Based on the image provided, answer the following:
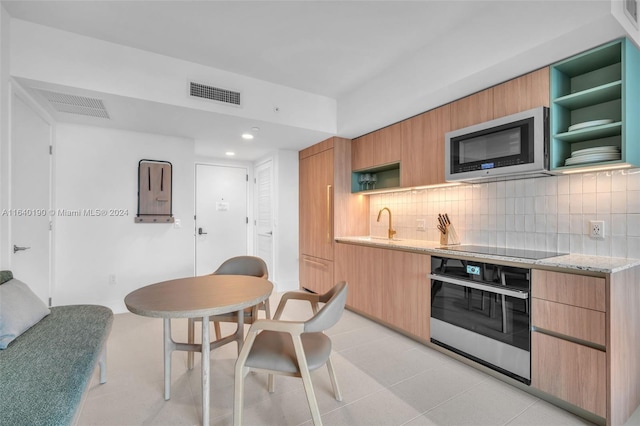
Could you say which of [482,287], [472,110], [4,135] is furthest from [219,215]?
[482,287]

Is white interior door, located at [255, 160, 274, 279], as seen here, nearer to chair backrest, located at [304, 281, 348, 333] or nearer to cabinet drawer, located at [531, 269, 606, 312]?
chair backrest, located at [304, 281, 348, 333]

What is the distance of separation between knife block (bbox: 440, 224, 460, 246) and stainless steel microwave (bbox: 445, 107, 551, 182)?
53 centimetres

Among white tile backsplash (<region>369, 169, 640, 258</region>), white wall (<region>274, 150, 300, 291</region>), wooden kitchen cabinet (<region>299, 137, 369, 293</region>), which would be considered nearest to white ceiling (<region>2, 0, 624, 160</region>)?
white tile backsplash (<region>369, 169, 640, 258</region>)

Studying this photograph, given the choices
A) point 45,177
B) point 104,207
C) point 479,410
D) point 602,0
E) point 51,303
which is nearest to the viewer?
point 602,0

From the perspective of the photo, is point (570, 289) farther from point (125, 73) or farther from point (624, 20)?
point (125, 73)

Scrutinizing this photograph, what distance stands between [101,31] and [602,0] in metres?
3.36

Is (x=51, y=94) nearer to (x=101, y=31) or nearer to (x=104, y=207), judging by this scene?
(x=101, y=31)

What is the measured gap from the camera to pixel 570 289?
1736 millimetres

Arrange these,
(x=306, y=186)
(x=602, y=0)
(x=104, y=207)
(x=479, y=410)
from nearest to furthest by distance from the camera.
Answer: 1. (x=602, y=0)
2. (x=479, y=410)
3. (x=104, y=207)
4. (x=306, y=186)

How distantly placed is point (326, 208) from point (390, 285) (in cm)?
147

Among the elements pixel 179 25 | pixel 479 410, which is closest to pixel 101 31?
pixel 179 25

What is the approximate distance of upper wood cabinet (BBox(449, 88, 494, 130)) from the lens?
2.44m

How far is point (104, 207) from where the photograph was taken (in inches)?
140

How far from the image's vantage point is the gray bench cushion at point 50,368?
1062 mm
